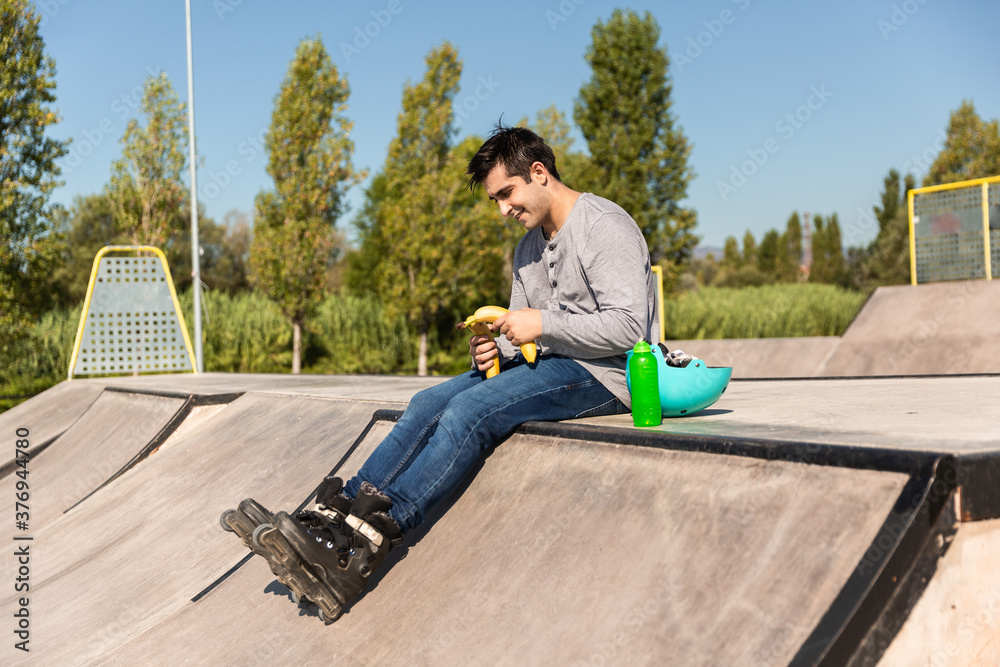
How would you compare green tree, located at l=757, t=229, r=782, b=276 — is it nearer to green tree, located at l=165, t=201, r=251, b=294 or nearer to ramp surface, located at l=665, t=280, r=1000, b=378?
green tree, located at l=165, t=201, r=251, b=294

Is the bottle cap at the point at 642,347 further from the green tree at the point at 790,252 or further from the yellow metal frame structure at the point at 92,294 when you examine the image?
the green tree at the point at 790,252

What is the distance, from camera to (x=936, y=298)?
35.3 feet

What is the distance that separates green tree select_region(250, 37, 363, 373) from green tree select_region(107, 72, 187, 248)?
3.17 m

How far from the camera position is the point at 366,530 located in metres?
2.57

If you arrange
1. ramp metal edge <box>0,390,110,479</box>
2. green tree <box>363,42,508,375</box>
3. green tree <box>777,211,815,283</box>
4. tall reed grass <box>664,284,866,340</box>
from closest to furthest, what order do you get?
ramp metal edge <box>0,390,110,479</box>, tall reed grass <box>664,284,866,340</box>, green tree <box>363,42,508,375</box>, green tree <box>777,211,815,283</box>

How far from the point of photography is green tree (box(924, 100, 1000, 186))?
76.9 feet

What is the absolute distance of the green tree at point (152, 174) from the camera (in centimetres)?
2130

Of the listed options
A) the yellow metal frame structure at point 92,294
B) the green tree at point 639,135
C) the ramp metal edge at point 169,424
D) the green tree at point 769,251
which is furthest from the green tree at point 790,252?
the ramp metal edge at point 169,424

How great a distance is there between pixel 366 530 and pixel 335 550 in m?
0.12

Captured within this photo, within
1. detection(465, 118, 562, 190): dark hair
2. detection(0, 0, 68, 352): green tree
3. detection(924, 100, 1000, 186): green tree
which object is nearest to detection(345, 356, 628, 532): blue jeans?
detection(465, 118, 562, 190): dark hair

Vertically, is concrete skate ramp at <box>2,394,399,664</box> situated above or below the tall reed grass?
below

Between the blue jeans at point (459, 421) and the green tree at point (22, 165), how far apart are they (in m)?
16.3

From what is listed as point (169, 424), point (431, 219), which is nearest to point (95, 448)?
point (169, 424)

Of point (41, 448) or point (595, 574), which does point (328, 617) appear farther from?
point (41, 448)
